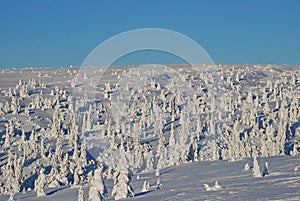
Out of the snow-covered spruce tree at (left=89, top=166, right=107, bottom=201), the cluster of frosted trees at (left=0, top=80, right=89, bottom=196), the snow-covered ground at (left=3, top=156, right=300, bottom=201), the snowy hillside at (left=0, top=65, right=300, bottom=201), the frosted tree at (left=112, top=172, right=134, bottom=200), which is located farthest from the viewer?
the cluster of frosted trees at (left=0, top=80, right=89, bottom=196)

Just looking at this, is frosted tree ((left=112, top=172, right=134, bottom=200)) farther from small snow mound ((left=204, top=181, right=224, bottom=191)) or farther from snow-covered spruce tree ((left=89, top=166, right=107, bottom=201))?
small snow mound ((left=204, top=181, right=224, bottom=191))

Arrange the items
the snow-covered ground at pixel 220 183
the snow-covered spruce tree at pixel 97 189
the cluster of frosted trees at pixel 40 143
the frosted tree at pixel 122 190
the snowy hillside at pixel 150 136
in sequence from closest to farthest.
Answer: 1. the snow-covered ground at pixel 220 183
2. the snow-covered spruce tree at pixel 97 189
3. the frosted tree at pixel 122 190
4. the snowy hillside at pixel 150 136
5. the cluster of frosted trees at pixel 40 143

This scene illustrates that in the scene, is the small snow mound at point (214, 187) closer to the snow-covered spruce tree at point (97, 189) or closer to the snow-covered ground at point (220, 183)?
the snow-covered ground at point (220, 183)

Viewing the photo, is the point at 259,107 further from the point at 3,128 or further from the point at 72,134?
the point at 3,128

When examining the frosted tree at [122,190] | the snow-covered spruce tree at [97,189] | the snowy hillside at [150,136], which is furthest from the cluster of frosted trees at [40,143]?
the snow-covered spruce tree at [97,189]

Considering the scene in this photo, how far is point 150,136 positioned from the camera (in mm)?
118688

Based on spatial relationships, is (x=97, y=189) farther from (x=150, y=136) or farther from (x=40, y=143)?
(x=150, y=136)

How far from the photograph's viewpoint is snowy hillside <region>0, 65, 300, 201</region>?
46562 millimetres

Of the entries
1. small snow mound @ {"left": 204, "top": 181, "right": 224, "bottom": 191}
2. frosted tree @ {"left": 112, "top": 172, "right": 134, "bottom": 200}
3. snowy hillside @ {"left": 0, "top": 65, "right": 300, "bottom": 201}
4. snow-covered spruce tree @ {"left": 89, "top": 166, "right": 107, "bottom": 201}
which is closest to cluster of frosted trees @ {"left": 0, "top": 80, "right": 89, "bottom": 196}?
snowy hillside @ {"left": 0, "top": 65, "right": 300, "bottom": 201}

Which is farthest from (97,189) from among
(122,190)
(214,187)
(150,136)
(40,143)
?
(150,136)

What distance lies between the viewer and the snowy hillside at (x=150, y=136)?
4656cm

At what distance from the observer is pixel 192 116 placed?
133 metres

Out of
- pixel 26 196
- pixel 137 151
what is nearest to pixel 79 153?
pixel 137 151

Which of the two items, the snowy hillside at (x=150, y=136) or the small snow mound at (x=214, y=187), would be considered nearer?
the small snow mound at (x=214, y=187)
